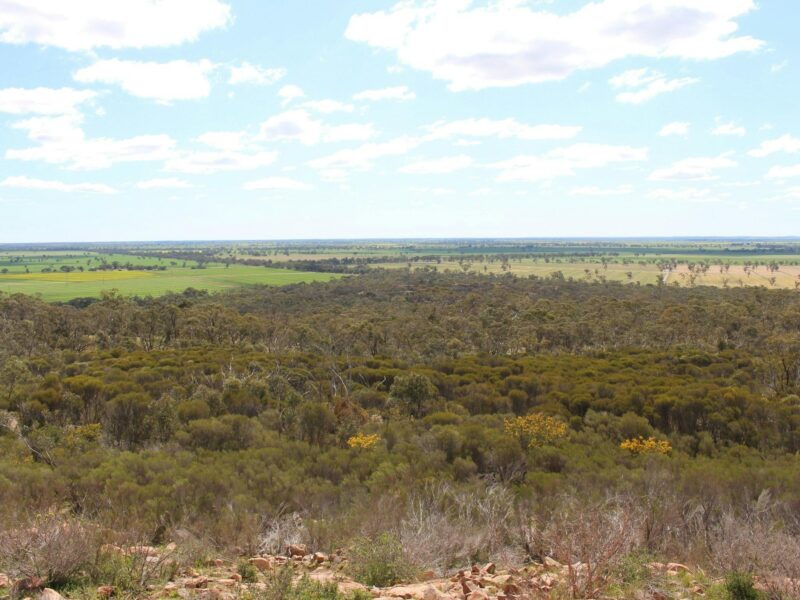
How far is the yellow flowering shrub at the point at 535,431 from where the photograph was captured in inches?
733

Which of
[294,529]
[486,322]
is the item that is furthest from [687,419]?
[486,322]

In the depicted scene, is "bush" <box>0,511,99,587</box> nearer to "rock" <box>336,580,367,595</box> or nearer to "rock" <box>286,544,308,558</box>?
"rock" <box>286,544,308,558</box>

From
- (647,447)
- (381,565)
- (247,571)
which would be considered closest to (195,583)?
(247,571)

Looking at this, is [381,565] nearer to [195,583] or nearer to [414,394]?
[195,583]

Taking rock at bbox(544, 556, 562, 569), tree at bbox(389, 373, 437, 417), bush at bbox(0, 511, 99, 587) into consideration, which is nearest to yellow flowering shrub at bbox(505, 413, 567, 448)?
tree at bbox(389, 373, 437, 417)

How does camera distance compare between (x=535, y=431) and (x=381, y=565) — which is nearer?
(x=381, y=565)

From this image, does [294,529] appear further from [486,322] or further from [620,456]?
[486,322]

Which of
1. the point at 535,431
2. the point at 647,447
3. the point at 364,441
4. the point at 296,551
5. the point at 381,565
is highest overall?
the point at 381,565

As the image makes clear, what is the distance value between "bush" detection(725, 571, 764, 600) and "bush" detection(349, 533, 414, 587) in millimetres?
4455

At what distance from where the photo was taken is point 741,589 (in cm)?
754

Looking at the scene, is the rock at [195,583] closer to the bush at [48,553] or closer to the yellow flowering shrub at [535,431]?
the bush at [48,553]

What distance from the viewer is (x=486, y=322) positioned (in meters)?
62.1

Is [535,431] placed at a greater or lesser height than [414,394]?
greater

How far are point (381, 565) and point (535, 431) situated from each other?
37.1ft
